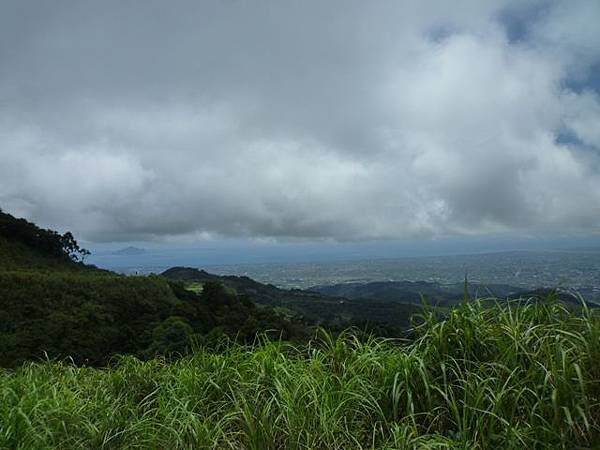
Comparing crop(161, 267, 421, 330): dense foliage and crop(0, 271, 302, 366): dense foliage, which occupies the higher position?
crop(0, 271, 302, 366): dense foliage

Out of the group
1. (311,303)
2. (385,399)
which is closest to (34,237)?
(311,303)

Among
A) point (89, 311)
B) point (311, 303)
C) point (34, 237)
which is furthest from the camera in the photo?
point (311, 303)

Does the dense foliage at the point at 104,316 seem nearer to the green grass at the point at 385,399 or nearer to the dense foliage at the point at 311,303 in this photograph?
the dense foliage at the point at 311,303

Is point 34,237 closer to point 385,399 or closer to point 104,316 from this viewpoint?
point 104,316

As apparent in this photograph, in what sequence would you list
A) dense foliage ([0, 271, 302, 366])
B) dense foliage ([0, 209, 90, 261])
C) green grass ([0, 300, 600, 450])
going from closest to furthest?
green grass ([0, 300, 600, 450]) < dense foliage ([0, 271, 302, 366]) < dense foliage ([0, 209, 90, 261])

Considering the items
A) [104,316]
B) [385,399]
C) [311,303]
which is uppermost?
[385,399]

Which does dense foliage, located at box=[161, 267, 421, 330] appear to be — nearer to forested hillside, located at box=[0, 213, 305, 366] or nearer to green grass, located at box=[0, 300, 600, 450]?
forested hillside, located at box=[0, 213, 305, 366]

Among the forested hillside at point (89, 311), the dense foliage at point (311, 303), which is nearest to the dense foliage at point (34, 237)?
the forested hillside at point (89, 311)

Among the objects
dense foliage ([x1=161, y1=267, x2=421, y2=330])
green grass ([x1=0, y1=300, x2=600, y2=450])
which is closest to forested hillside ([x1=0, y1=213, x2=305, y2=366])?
dense foliage ([x1=161, y1=267, x2=421, y2=330])

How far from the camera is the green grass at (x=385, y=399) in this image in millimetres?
2906

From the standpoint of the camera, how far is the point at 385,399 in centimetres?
341

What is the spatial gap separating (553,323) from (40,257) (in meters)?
53.3

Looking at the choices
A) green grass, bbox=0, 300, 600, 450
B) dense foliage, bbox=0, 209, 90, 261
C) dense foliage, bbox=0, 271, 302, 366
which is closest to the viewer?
green grass, bbox=0, 300, 600, 450

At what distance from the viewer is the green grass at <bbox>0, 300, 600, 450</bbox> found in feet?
9.53
